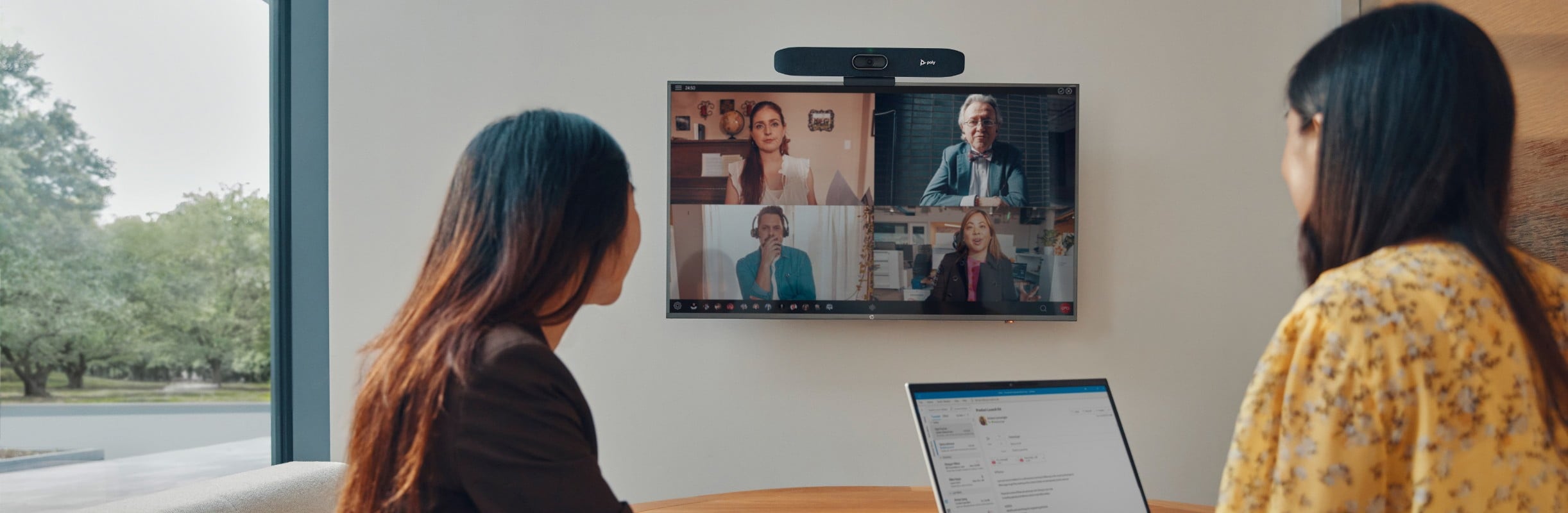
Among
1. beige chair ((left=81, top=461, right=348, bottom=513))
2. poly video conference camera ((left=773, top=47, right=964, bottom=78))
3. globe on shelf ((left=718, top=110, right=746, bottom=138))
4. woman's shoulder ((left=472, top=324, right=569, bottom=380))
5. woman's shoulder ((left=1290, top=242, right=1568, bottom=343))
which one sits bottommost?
beige chair ((left=81, top=461, right=348, bottom=513))

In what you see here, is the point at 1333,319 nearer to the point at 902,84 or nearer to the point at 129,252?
the point at 902,84

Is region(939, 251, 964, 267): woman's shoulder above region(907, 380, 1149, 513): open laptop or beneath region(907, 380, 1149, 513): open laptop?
above

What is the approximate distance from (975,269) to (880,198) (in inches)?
12.8

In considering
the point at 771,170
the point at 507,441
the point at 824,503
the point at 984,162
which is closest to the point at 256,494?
the point at 507,441

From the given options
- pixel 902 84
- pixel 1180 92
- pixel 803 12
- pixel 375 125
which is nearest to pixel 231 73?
pixel 375 125

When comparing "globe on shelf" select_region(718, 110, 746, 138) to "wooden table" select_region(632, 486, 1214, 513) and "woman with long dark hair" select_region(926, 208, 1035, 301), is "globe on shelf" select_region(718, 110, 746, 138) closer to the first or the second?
"woman with long dark hair" select_region(926, 208, 1035, 301)

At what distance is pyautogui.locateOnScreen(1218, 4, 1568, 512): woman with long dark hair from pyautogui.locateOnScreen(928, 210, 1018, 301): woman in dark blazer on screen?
1634 mm

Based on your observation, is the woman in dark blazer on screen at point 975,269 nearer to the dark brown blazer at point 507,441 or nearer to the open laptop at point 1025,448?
the open laptop at point 1025,448

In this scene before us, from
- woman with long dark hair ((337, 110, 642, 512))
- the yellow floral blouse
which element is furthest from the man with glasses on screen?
the yellow floral blouse

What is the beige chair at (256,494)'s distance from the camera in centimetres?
150

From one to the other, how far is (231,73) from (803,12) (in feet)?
5.31

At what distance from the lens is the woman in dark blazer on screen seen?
8.37 feet

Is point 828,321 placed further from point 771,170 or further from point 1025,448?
point 1025,448

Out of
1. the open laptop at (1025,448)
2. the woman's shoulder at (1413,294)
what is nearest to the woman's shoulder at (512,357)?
the open laptop at (1025,448)
